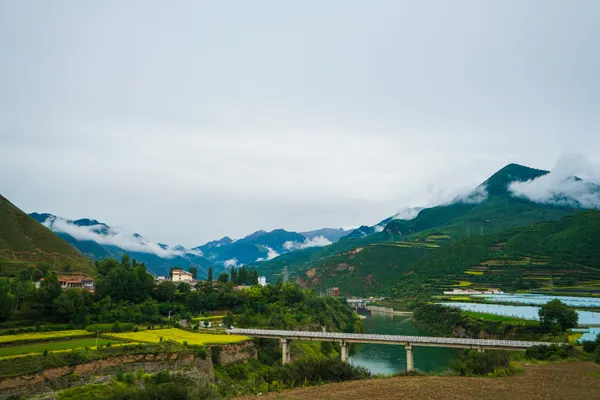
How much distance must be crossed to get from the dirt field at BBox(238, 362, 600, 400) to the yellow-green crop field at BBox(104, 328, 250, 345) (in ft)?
78.6

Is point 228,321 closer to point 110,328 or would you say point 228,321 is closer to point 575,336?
point 110,328

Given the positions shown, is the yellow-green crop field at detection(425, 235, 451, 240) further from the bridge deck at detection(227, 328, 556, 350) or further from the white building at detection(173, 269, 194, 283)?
the bridge deck at detection(227, 328, 556, 350)

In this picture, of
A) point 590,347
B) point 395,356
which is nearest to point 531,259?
point 395,356

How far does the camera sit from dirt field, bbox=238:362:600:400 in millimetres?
19062

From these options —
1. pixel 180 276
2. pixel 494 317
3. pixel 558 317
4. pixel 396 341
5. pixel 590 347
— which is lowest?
pixel 396 341

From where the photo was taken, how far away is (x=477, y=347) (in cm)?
4272

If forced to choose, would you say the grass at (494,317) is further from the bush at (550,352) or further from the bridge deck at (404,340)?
the bush at (550,352)

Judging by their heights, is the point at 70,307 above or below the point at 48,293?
below

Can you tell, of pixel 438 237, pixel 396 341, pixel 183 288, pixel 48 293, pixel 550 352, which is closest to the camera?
pixel 550 352

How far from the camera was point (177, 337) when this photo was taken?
45.4m

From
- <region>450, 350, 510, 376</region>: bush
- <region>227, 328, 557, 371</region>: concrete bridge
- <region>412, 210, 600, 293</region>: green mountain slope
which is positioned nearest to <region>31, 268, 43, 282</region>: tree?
<region>227, 328, 557, 371</region>: concrete bridge

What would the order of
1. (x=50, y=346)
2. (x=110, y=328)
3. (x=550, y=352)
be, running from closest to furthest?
(x=550, y=352), (x=50, y=346), (x=110, y=328)

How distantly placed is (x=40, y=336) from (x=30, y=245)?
206 feet

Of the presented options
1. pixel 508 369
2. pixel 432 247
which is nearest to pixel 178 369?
pixel 508 369
